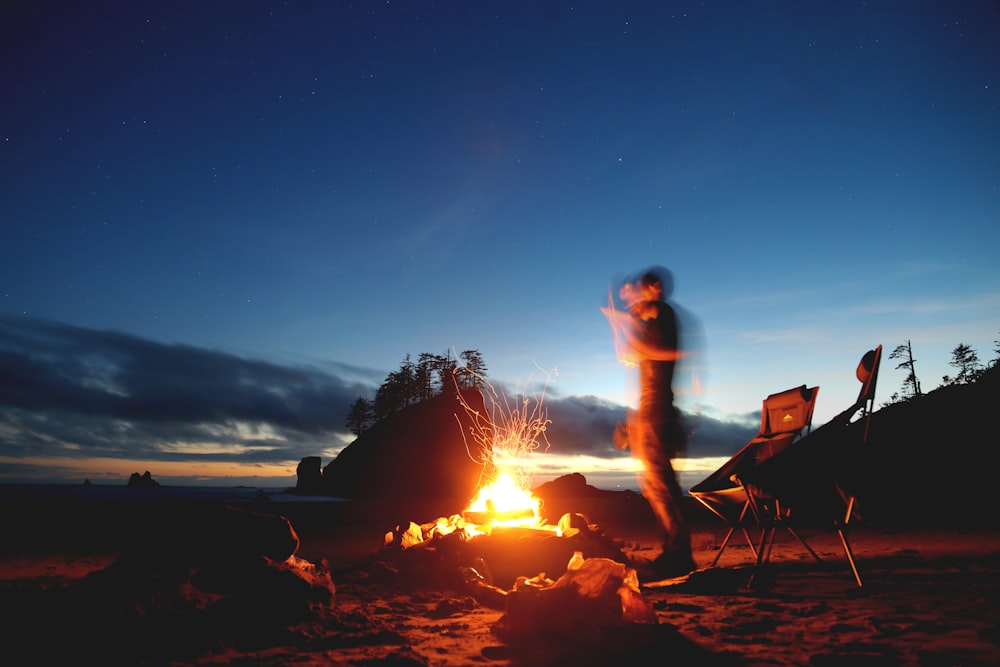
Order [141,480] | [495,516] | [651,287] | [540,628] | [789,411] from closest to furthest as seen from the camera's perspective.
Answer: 1. [540,628]
2. [789,411]
3. [651,287]
4. [495,516]
5. [141,480]

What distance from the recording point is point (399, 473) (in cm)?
4812

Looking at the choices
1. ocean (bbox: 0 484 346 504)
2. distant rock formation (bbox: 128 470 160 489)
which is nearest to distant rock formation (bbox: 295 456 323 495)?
ocean (bbox: 0 484 346 504)

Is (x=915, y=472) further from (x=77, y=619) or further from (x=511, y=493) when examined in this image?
(x=77, y=619)

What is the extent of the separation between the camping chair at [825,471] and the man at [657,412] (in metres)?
1.08

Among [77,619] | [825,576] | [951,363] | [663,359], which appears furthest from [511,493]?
[951,363]

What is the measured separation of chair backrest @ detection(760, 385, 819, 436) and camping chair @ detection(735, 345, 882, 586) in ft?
1.25

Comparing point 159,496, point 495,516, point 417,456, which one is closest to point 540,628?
point 495,516

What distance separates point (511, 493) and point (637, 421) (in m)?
2.52

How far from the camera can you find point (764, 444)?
487cm

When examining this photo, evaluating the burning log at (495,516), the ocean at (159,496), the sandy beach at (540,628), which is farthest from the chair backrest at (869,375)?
the ocean at (159,496)

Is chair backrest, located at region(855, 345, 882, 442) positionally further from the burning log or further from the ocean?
the ocean

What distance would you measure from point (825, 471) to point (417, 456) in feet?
152

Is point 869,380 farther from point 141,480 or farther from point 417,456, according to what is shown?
point 141,480

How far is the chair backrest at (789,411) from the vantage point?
432 centimetres
